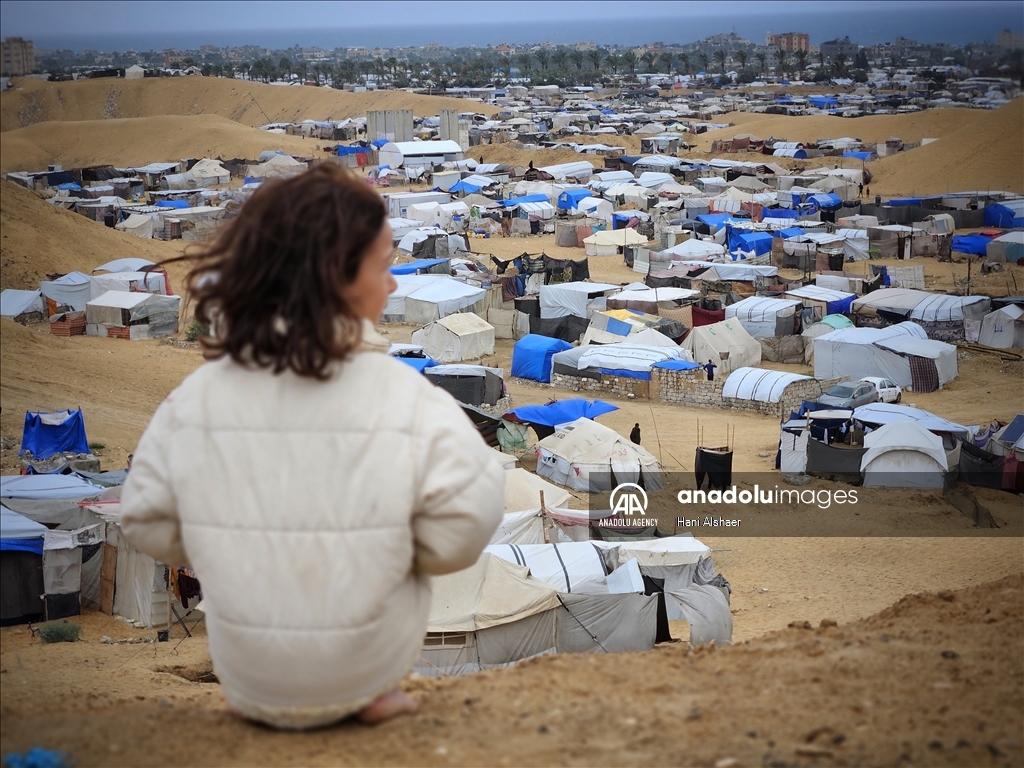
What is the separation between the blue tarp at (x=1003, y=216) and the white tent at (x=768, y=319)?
19.4 meters

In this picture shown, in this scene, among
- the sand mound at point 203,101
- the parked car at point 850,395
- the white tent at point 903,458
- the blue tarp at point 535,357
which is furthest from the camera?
the sand mound at point 203,101

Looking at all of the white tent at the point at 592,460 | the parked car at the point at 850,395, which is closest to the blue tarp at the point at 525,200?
the parked car at the point at 850,395

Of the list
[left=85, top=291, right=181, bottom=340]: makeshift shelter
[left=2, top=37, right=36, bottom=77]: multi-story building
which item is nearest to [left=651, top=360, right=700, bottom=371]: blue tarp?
[left=85, top=291, right=181, bottom=340]: makeshift shelter

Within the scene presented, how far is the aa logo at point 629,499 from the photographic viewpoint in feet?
49.7

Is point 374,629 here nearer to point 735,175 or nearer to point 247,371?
point 247,371

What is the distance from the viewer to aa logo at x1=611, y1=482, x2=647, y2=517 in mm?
15158

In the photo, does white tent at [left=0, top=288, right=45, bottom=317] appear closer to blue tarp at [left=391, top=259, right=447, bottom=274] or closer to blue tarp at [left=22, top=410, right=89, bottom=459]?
blue tarp at [left=391, top=259, right=447, bottom=274]

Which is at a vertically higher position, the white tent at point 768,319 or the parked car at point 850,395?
the white tent at point 768,319

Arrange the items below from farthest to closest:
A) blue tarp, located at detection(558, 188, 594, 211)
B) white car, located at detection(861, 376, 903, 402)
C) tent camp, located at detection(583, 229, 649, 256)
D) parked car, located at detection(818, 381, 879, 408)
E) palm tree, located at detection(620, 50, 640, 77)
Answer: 1. palm tree, located at detection(620, 50, 640, 77)
2. blue tarp, located at detection(558, 188, 594, 211)
3. tent camp, located at detection(583, 229, 649, 256)
4. white car, located at detection(861, 376, 903, 402)
5. parked car, located at detection(818, 381, 879, 408)

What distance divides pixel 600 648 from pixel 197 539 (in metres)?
8.02

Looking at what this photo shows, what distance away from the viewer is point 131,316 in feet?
83.7

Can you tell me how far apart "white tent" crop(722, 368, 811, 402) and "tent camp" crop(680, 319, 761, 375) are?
134 centimetres

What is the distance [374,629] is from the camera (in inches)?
89.7

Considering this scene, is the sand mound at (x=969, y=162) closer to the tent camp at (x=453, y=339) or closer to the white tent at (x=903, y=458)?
the tent camp at (x=453, y=339)
